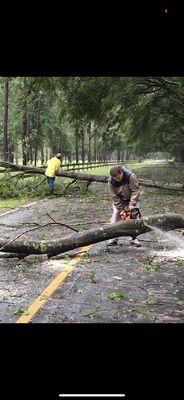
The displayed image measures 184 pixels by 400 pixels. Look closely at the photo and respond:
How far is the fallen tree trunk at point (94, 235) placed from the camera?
6156 mm

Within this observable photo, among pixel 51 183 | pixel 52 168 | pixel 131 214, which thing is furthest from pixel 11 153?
pixel 131 214

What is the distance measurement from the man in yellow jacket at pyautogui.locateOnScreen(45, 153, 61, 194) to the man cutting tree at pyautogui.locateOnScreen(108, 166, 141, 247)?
6.96 ft

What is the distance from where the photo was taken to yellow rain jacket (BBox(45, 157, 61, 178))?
9084 mm

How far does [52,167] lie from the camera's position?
1014 cm

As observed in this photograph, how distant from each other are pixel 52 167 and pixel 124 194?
3437 mm

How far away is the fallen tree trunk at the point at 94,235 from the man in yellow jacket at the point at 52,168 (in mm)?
2593

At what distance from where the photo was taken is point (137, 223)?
666 centimetres

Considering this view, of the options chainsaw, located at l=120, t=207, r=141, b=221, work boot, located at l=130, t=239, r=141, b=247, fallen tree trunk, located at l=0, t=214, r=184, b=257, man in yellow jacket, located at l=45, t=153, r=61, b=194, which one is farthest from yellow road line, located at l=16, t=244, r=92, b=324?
man in yellow jacket, located at l=45, t=153, r=61, b=194

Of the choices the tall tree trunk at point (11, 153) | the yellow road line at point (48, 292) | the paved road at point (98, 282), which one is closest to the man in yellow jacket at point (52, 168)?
the paved road at point (98, 282)

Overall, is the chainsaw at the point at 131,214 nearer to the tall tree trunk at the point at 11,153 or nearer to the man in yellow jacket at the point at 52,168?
the man in yellow jacket at the point at 52,168

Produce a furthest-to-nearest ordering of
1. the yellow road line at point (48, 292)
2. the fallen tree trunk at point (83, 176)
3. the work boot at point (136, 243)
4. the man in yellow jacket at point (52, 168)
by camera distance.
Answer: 1. the fallen tree trunk at point (83, 176)
2. the man in yellow jacket at point (52, 168)
3. the work boot at point (136, 243)
4. the yellow road line at point (48, 292)
